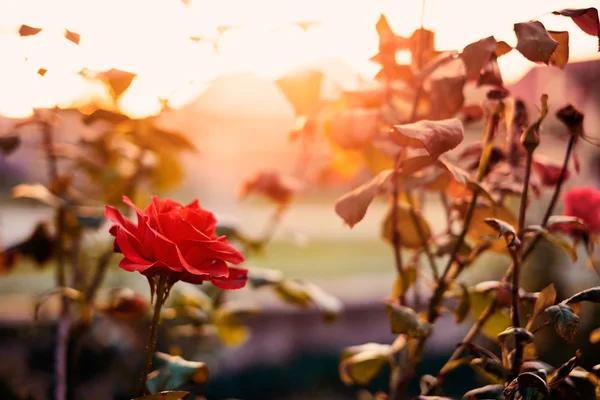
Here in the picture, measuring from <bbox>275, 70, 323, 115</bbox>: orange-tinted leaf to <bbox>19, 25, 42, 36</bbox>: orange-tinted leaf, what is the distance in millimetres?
271

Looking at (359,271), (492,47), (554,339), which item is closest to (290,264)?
(359,271)

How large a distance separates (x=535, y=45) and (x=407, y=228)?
0.32m

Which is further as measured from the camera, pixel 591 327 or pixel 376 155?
pixel 591 327

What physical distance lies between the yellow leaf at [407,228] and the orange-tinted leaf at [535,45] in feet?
0.86

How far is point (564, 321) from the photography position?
1.52 ft

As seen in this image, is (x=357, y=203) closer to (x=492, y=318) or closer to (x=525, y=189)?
(x=525, y=189)

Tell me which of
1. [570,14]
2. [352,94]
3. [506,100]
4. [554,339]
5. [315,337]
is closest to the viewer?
[570,14]

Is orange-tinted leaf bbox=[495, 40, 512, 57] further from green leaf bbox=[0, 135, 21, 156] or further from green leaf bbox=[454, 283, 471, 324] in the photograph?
green leaf bbox=[0, 135, 21, 156]

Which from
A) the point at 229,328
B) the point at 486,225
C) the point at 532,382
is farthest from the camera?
the point at 229,328

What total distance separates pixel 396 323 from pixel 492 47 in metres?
0.25

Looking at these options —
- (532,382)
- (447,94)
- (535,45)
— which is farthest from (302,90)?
(532,382)

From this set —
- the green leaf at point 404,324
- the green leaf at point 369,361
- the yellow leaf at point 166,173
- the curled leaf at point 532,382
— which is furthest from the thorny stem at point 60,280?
the curled leaf at point 532,382

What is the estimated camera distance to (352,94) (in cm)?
71

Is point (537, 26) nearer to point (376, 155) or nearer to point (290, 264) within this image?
point (376, 155)
